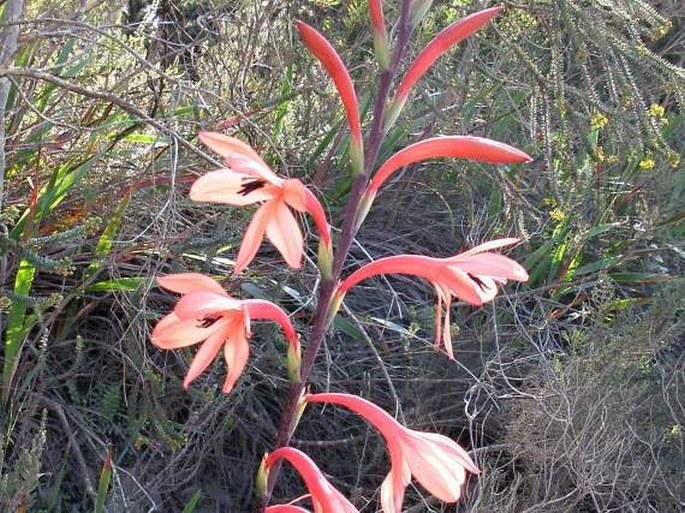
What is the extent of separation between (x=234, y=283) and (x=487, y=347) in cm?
107

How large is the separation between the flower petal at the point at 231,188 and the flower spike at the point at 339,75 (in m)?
0.18

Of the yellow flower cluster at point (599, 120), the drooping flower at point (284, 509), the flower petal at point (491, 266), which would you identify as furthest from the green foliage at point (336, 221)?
the flower petal at point (491, 266)

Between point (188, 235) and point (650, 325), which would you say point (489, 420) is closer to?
point (650, 325)

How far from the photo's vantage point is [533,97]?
3.56m

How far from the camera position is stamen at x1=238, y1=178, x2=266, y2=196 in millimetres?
1396

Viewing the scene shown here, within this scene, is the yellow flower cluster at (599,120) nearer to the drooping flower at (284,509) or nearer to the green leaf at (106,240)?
the green leaf at (106,240)

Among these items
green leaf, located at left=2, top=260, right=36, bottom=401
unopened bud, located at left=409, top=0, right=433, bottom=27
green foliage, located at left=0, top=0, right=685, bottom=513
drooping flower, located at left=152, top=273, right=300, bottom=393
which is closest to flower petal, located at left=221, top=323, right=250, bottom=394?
drooping flower, located at left=152, top=273, right=300, bottom=393

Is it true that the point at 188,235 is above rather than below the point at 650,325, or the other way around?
below

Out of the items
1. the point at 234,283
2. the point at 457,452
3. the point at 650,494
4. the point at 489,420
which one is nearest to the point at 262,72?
the point at 234,283

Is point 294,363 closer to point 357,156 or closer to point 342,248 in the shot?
point 342,248

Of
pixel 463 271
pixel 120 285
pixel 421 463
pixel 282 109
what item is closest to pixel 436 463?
pixel 421 463

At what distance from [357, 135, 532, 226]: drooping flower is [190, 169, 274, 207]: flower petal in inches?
7.2

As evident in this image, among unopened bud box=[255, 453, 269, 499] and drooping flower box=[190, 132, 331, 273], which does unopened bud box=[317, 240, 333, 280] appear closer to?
drooping flower box=[190, 132, 331, 273]

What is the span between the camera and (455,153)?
1.53 m
